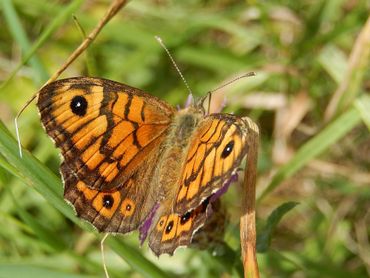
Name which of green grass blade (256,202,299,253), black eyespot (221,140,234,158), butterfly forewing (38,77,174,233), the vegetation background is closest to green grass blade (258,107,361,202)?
the vegetation background

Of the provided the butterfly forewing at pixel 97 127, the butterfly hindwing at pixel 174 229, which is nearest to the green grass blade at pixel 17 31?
the butterfly forewing at pixel 97 127

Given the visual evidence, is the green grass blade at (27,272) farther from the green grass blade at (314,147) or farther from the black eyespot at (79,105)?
the green grass blade at (314,147)

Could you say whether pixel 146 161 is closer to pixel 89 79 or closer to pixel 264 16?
pixel 89 79

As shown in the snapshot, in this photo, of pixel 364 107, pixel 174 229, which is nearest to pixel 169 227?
pixel 174 229

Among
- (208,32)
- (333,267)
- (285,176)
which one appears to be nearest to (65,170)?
(285,176)

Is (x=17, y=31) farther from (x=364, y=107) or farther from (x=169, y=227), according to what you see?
(x=364, y=107)

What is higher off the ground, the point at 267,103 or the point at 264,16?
the point at 264,16

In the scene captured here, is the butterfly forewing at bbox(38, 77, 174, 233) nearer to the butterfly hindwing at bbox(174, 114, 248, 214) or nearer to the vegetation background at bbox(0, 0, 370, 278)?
the butterfly hindwing at bbox(174, 114, 248, 214)
